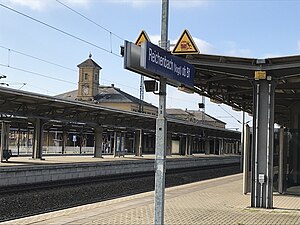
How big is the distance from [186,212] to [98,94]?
71.9 metres

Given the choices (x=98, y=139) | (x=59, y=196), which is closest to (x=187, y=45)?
(x=59, y=196)

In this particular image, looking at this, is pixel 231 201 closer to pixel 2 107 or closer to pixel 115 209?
pixel 115 209

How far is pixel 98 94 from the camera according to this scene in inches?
3228

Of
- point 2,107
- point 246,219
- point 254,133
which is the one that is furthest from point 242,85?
point 2,107

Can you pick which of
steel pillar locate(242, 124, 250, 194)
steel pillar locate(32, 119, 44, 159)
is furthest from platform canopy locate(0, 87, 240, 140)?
steel pillar locate(242, 124, 250, 194)

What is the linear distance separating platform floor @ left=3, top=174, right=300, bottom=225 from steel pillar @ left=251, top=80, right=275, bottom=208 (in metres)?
0.42

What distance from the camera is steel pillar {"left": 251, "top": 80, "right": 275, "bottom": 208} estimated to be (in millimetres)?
11875

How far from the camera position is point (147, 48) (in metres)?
6.07

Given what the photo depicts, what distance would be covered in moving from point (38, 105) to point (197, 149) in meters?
60.3

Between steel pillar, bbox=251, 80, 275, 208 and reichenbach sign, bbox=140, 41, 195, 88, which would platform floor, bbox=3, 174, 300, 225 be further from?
reichenbach sign, bbox=140, 41, 195, 88

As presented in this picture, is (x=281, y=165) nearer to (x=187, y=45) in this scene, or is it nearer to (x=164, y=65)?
(x=187, y=45)

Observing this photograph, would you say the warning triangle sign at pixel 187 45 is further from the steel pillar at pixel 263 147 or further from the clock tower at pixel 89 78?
the clock tower at pixel 89 78

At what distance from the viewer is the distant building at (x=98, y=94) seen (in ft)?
255

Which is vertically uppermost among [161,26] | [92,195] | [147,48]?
[161,26]
